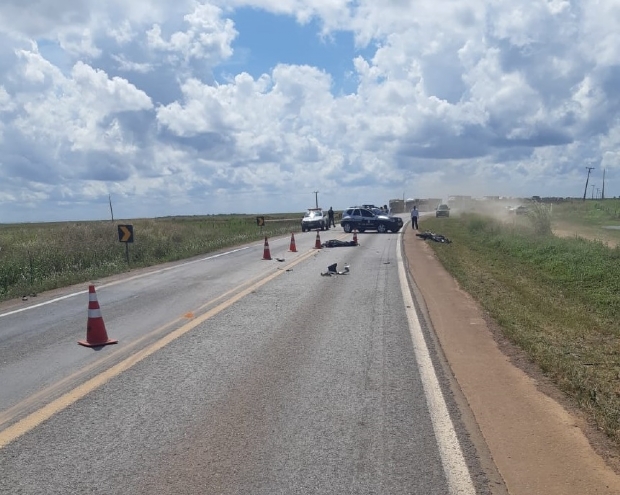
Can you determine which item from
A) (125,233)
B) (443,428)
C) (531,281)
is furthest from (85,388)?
(125,233)

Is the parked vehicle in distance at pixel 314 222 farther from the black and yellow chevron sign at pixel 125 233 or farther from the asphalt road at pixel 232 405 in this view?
the asphalt road at pixel 232 405

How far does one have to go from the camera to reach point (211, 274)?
18.6 metres

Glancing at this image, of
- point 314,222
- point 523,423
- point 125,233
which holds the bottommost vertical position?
point 314,222

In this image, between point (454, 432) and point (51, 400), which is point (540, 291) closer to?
point (454, 432)

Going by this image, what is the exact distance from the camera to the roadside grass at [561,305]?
692 cm

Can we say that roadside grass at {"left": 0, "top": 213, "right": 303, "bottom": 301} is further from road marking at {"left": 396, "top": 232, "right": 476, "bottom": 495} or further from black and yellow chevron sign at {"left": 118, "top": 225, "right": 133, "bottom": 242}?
road marking at {"left": 396, "top": 232, "right": 476, "bottom": 495}

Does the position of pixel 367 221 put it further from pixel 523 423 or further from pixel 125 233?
pixel 523 423

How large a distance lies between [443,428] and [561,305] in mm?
9302

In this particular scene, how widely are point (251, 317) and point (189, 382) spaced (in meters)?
4.10

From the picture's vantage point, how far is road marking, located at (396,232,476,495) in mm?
4385

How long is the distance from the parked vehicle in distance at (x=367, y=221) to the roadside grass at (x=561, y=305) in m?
Answer: 12.1

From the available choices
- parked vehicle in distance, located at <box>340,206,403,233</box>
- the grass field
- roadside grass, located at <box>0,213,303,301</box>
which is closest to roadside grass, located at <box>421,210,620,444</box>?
the grass field

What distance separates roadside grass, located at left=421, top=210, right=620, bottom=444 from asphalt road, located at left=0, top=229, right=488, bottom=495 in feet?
4.49

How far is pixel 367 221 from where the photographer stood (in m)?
43.3
